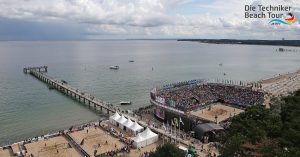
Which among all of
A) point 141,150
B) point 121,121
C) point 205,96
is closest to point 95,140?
point 121,121

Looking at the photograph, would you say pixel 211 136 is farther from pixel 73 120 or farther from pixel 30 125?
pixel 30 125

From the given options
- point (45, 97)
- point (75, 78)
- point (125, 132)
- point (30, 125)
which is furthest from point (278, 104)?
point (75, 78)

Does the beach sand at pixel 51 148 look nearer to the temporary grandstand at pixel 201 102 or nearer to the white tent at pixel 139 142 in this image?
the white tent at pixel 139 142

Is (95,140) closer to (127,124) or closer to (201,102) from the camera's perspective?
(127,124)

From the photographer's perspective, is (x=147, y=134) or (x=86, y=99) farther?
(x=86, y=99)

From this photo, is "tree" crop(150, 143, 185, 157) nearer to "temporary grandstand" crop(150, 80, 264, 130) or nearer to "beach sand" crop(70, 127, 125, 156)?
"beach sand" crop(70, 127, 125, 156)

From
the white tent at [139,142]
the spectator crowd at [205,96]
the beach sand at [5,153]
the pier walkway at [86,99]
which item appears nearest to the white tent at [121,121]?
the pier walkway at [86,99]
